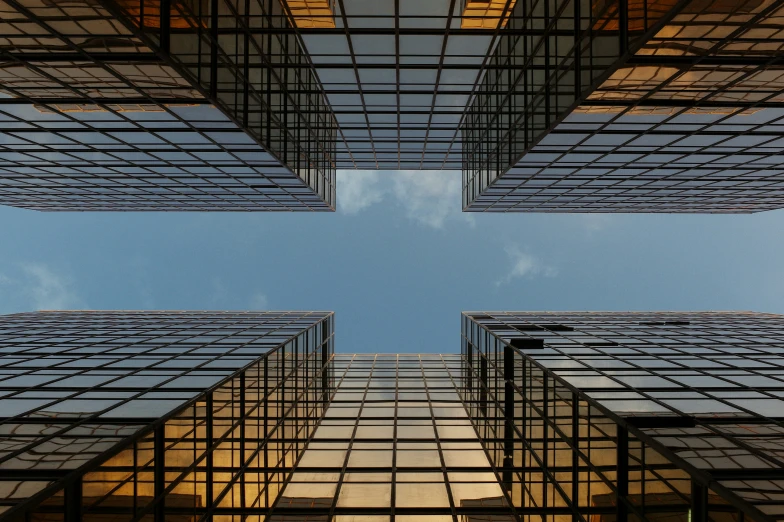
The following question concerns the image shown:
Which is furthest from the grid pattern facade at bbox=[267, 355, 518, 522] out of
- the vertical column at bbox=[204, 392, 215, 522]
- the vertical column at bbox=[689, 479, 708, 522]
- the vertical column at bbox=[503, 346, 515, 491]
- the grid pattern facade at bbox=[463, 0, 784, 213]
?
Result: the grid pattern facade at bbox=[463, 0, 784, 213]

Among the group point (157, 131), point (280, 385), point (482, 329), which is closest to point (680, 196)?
point (482, 329)

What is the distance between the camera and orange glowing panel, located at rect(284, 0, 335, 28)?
943 inches

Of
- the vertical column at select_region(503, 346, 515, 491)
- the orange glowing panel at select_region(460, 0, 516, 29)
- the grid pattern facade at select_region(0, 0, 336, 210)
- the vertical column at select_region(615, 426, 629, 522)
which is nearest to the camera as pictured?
the vertical column at select_region(615, 426, 629, 522)

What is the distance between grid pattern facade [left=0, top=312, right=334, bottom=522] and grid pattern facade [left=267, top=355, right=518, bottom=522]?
1.16 metres

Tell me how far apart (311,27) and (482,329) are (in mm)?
20196

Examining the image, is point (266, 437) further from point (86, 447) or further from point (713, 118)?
point (713, 118)

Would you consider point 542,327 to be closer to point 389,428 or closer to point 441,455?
point 389,428

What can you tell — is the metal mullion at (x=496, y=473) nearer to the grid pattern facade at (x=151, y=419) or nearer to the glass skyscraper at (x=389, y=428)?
the glass skyscraper at (x=389, y=428)

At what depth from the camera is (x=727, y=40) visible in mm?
15141

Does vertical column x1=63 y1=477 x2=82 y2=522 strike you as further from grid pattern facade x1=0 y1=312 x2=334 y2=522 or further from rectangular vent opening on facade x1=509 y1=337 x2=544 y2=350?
rectangular vent opening on facade x1=509 y1=337 x2=544 y2=350

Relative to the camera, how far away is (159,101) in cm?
1938

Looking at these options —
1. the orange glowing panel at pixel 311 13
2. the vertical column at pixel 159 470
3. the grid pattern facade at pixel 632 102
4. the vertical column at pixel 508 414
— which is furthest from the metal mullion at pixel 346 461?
the orange glowing panel at pixel 311 13

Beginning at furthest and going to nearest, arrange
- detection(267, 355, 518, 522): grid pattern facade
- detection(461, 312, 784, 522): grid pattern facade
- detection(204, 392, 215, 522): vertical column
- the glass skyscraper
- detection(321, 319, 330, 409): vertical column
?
detection(321, 319, 330, 409): vertical column → detection(267, 355, 518, 522): grid pattern facade → detection(204, 392, 215, 522): vertical column → the glass skyscraper → detection(461, 312, 784, 522): grid pattern facade

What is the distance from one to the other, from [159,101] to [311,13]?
8889mm
